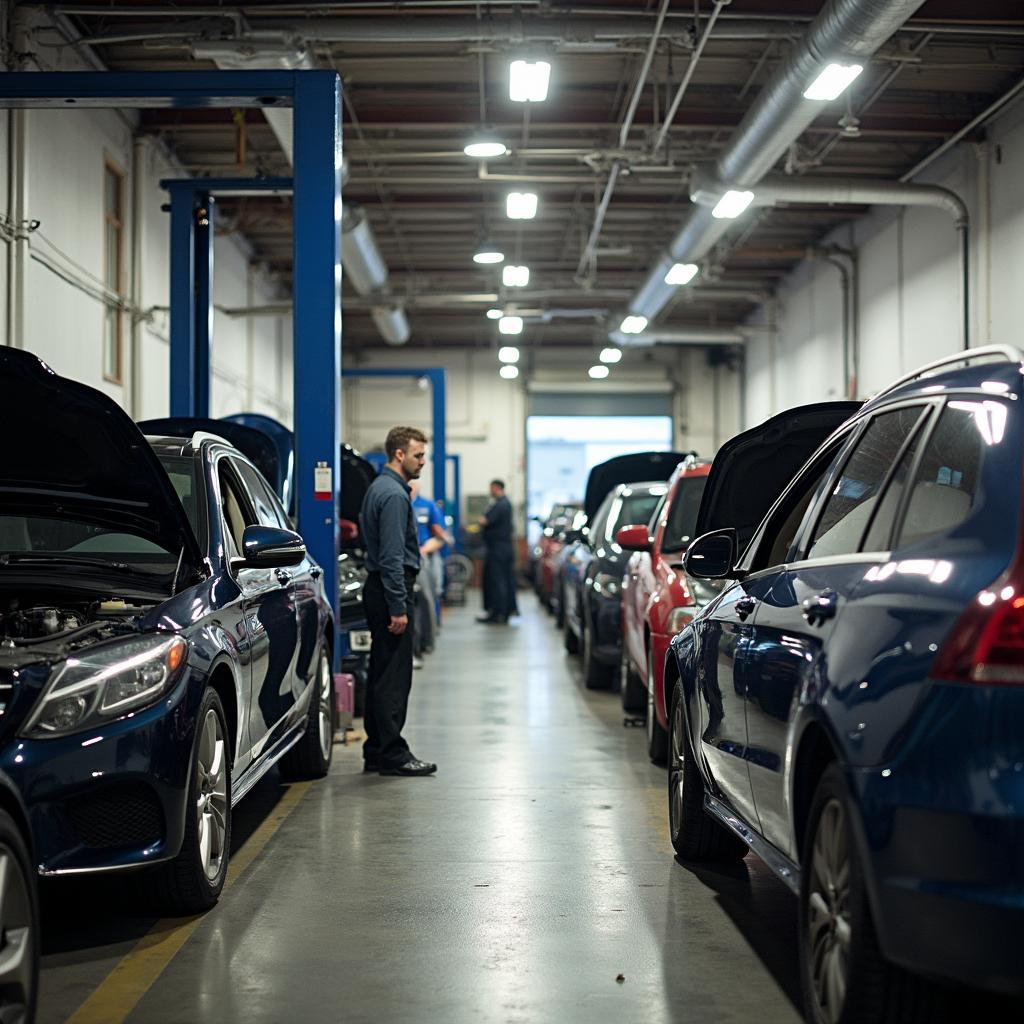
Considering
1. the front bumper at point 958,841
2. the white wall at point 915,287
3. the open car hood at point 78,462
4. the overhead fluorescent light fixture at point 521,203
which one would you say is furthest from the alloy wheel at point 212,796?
the overhead fluorescent light fixture at point 521,203

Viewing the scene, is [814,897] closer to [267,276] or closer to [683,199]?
[683,199]

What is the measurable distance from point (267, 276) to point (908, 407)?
21631mm

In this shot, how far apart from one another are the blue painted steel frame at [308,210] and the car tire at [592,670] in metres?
3.23

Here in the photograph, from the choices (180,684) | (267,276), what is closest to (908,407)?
(180,684)

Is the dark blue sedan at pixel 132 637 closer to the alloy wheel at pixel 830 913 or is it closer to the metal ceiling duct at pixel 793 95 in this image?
the alloy wheel at pixel 830 913

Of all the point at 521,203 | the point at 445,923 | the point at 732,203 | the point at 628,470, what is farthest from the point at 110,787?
the point at 521,203

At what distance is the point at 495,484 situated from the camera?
2078 centimetres

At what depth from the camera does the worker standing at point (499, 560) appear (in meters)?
20.4

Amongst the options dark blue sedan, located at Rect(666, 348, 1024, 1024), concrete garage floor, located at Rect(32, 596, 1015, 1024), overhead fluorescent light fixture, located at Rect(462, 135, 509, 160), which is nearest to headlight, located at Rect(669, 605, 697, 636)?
concrete garage floor, located at Rect(32, 596, 1015, 1024)

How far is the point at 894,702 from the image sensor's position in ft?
9.41

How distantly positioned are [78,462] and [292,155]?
577 cm

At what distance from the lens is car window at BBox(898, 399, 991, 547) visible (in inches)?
119

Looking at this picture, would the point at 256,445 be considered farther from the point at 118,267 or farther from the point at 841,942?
the point at 841,942

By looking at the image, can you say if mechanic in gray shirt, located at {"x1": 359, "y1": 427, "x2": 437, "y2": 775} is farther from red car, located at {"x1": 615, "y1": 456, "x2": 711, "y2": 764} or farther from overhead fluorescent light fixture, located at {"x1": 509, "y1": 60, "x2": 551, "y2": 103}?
overhead fluorescent light fixture, located at {"x1": 509, "y1": 60, "x2": 551, "y2": 103}
